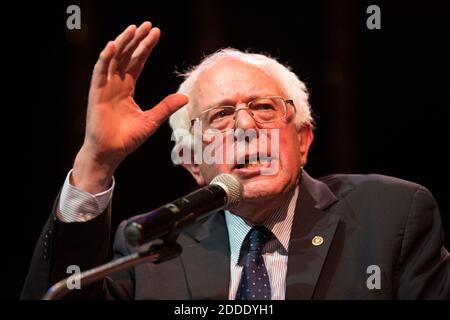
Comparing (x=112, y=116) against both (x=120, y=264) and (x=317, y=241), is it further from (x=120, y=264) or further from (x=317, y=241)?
(x=317, y=241)

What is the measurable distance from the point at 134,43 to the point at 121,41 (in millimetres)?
43

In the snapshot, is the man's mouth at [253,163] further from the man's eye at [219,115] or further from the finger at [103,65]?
the finger at [103,65]

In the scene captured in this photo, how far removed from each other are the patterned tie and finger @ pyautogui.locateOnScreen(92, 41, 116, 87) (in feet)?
2.38

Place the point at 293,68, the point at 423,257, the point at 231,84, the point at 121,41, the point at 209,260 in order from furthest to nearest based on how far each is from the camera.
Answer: the point at 293,68, the point at 231,84, the point at 209,260, the point at 423,257, the point at 121,41

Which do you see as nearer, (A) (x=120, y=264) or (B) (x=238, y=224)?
(A) (x=120, y=264)

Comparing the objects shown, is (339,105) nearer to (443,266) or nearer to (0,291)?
(443,266)

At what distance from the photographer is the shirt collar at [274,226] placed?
83.6 inches

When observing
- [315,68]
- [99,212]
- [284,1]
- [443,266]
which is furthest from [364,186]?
[284,1]

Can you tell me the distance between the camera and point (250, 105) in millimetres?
2205

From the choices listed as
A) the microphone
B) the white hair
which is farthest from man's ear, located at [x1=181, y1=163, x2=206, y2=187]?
the microphone

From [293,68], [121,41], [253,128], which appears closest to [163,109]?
[121,41]

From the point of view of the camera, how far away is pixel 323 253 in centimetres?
202

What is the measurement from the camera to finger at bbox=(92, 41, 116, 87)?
71.0 inches

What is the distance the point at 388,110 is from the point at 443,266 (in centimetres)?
141
